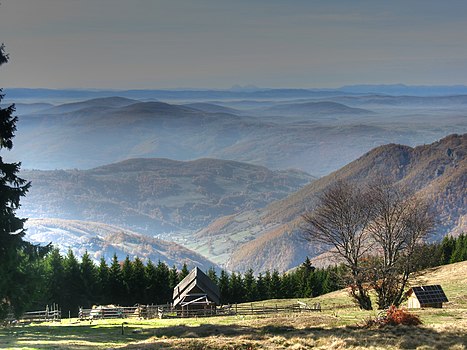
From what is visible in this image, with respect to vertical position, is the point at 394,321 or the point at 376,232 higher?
the point at 376,232

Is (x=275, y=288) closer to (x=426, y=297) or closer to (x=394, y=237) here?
(x=426, y=297)

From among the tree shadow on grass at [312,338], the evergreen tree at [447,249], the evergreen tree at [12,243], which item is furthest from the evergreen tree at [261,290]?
the evergreen tree at [12,243]

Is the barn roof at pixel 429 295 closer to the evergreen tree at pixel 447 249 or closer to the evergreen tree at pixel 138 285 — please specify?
the evergreen tree at pixel 138 285

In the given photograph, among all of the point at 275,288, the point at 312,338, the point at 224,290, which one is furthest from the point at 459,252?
the point at 312,338

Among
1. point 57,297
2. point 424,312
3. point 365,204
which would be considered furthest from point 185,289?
point 424,312

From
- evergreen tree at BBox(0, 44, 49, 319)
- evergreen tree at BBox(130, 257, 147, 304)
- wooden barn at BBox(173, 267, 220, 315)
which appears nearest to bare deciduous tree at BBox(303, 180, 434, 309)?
wooden barn at BBox(173, 267, 220, 315)

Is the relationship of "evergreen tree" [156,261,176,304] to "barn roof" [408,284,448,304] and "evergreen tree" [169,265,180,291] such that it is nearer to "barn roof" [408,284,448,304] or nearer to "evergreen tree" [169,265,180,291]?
"evergreen tree" [169,265,180,291]

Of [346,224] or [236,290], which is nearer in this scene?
[346,224]
